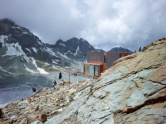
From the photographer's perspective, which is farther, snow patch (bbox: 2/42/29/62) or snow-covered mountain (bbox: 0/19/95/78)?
snow patch (bbox: 2/42/29/62)

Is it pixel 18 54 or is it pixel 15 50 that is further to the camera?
pixel 15 50

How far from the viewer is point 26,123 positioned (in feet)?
30.1

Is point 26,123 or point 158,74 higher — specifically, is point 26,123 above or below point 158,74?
below

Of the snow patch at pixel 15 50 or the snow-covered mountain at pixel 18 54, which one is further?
the snow patch at pixel 15 50

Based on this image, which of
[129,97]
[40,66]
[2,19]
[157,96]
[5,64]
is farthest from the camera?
Result: [2,19]

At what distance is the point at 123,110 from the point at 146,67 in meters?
3.26

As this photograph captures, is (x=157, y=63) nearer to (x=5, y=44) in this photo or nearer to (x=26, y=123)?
(x=26, y=123)

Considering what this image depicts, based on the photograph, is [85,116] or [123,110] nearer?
[123,110]

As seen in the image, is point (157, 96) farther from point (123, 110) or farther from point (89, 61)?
point (89, 61)

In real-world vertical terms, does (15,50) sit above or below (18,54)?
above

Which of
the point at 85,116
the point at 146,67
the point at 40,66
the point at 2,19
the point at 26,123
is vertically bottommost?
the point at 26,123

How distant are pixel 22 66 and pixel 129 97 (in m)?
150

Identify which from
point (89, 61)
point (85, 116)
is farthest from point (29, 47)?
point (85, 116)

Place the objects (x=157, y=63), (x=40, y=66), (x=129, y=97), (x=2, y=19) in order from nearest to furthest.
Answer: (x=129, y=97) < (x=157, y=63) < (x=40, y=66) < (x=2, y=19)
